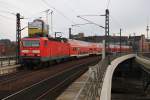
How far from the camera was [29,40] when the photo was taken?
121ft

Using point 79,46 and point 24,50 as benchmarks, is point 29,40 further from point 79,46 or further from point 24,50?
point 79,46

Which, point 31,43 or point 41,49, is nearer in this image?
point 41,49

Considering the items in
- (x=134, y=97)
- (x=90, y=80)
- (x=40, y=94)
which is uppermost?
(x=90, y=80)

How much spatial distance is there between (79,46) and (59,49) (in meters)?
17.6

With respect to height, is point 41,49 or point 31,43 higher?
point 31,43

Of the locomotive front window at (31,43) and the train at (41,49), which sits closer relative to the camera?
the train at (41,49)

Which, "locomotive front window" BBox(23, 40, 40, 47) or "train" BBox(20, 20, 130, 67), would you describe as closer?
"train" BBox(20, 20, 130, 67)

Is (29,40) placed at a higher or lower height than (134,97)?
higher

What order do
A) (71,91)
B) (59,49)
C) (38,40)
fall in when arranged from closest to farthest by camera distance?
(71,91) → (38,40) → (59,49)

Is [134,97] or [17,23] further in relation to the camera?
[134,97]

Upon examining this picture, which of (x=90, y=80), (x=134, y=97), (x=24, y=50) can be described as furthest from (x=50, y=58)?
(x=90, y=80)

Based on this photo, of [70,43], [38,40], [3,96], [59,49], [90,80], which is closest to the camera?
[90,80]

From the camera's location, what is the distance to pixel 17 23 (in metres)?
38.7

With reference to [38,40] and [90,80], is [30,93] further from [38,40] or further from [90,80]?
[38,40]
